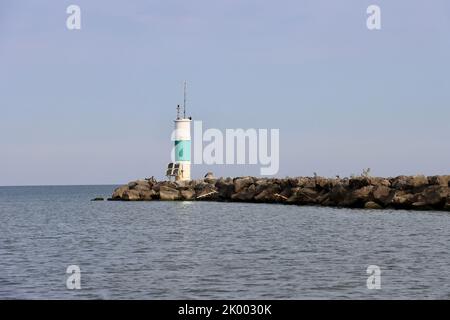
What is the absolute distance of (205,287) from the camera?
59.6ft

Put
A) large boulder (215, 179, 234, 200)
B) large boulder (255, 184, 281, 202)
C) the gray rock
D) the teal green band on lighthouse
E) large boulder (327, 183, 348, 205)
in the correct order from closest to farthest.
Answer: the gray rock
large boulder (327, 183, 348, 205)
large boulder (255, 184, 281, 202)
large boulder (215, 179, 234, 200)
the teal green band on lighthouse

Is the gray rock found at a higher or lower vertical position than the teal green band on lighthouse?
lower

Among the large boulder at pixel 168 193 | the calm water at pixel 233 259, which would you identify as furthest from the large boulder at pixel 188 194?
the calm water at pixel 233 259

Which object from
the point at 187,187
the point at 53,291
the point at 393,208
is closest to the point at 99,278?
the point at 53,291

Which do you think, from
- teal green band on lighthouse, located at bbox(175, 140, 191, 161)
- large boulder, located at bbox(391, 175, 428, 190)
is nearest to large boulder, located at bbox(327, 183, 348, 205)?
large boulder, located at bbox(391, 175, 428, 190)

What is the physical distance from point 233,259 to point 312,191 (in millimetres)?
38389

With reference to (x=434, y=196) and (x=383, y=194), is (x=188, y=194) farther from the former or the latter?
(x=434, y=196)

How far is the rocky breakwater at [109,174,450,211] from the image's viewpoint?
4872 cm

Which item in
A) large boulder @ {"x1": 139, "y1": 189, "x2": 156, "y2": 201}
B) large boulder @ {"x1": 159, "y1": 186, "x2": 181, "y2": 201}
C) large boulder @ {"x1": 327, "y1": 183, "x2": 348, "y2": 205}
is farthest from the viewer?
large boulder @ {"x1": 139, "y1": 189, "x2": 156, "y2": 201}

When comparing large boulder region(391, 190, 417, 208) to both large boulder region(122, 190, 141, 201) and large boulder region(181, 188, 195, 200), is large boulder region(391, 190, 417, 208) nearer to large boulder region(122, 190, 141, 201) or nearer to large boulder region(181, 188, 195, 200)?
large boulder region(181, 188, 195, 200)

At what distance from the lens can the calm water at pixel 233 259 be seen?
17.7 metres

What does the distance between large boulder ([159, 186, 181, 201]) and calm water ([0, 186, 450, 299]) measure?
31.7m

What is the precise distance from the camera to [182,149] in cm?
7350

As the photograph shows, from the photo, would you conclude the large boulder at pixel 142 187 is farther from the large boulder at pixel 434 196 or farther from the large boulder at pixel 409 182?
the large boulder at pixel 434 196
